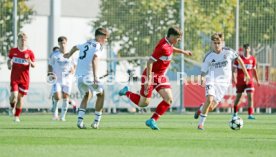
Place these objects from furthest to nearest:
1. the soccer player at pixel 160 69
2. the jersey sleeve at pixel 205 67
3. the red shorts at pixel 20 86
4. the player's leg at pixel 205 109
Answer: the red shorts at pixel 20 86
the jersey sleeve at pixel 205 67
the player's leg at pixel 205 109
the soccer player at pixel 160 69

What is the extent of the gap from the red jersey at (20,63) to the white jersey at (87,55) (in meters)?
4.61

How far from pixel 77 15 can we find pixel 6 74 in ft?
34.6

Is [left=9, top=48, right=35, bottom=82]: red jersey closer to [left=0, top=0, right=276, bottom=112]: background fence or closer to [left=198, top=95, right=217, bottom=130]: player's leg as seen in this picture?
[left=198, top=95, right=217, bottom=130]: player's leg

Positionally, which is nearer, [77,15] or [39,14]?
[39,14]

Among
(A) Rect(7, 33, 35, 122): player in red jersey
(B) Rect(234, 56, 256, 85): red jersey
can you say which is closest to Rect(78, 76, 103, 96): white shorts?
(A) Rect(7, 33, 35, 122): player in red jersey

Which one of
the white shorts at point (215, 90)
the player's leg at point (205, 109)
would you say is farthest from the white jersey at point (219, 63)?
the player's leg at point (205, 109)

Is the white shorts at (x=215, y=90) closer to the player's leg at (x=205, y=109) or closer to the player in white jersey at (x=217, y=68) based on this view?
the player in white jersey at (x=217, y=68)

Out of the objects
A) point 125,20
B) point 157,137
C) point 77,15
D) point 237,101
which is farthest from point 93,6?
point 157,137

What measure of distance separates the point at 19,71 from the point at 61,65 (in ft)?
8.56

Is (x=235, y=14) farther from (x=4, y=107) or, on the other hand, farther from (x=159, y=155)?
(x=159, y=155)

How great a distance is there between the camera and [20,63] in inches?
872

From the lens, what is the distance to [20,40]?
2152cm

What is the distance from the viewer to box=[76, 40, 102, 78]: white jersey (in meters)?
17.5

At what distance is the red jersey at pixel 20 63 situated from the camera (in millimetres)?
21922
